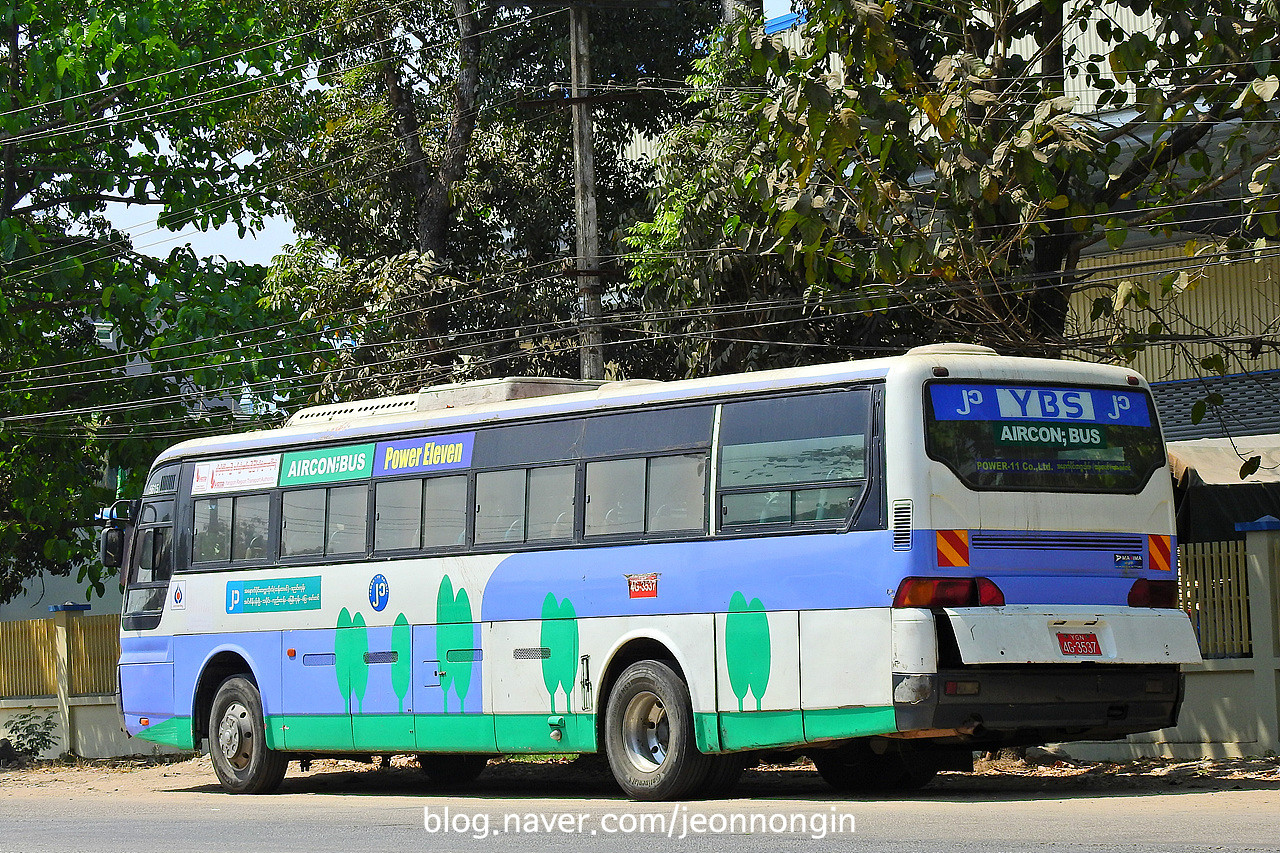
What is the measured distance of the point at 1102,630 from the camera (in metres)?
11.5

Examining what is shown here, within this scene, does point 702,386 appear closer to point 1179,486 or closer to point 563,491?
point 563,491

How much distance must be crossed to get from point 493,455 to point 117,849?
478cm

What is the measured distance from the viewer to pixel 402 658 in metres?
14.7

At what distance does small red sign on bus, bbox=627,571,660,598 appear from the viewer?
1260 cm

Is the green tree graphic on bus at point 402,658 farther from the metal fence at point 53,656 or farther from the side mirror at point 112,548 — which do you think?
the metal fence at point 53,656

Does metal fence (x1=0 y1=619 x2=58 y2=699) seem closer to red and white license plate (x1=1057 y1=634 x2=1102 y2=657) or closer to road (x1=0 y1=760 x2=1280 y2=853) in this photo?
road (x1=0 y1=760 x2=1280 y2=853)

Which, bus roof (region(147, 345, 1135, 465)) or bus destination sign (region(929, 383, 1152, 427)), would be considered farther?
bus roof (region(147, 345, 1135, 465))

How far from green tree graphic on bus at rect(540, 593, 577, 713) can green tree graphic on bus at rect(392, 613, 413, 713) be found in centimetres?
162

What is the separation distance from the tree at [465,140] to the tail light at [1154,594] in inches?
654

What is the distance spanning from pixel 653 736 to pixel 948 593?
2.75 m

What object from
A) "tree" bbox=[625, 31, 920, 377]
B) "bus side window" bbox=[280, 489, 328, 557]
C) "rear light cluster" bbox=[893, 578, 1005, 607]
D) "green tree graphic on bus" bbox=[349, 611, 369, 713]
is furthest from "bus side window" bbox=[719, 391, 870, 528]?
"tree" bbox=[625, 31, 920, 377]

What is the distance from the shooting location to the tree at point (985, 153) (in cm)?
1332

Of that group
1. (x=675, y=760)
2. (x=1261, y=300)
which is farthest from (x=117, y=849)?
(x=1261, y=300)

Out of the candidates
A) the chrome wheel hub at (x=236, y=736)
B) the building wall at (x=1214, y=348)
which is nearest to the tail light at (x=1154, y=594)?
the chrome wheel hub at (x=236, y=736)
